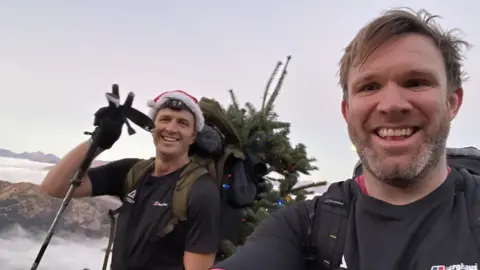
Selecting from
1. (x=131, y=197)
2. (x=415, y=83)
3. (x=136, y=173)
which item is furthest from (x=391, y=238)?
(x=136, y=173)

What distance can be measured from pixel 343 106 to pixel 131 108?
149 cm

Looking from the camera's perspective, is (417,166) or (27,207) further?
(27,207)

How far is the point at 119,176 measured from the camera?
8.96ft

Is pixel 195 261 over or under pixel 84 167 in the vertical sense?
under

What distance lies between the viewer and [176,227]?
7.75 feet

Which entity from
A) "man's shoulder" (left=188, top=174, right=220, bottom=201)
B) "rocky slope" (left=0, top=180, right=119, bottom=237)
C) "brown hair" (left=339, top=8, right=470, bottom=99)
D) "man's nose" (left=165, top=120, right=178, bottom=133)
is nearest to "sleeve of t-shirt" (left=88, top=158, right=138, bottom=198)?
"man's nose" (left=165, top=120, right=178, bottom=133)

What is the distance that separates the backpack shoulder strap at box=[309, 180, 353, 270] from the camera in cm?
110

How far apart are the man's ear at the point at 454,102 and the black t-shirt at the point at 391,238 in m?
0.17

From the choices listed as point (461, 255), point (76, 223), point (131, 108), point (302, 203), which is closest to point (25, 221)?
point (76, 223)

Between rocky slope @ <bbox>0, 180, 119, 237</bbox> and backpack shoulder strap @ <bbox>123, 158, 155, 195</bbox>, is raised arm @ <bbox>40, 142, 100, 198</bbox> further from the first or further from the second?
rocky slope @ <bbox>0, 180, 119, 237</bbox>

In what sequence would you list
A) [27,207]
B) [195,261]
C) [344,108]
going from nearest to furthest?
1. [344,108]
2. [195,261]
3. [27,207]

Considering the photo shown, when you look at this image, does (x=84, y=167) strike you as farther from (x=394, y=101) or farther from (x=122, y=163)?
(x=394, y=101)

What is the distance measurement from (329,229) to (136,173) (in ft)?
5.72

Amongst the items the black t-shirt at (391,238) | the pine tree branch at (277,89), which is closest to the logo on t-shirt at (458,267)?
the black t-shirt at (391,238)
